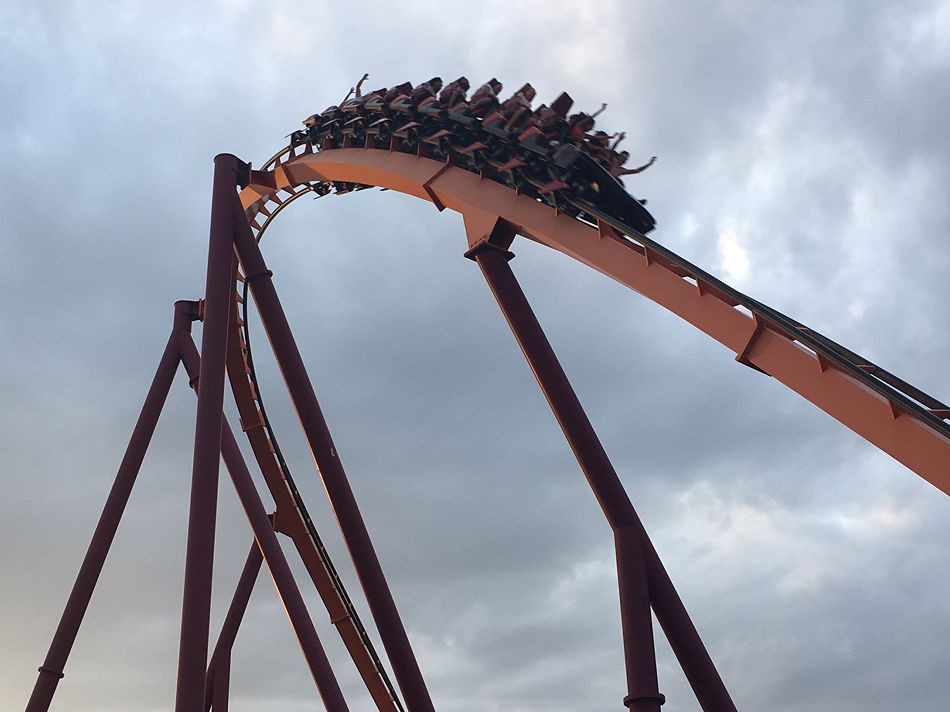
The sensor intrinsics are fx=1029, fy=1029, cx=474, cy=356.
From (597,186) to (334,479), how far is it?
3479 millimetres

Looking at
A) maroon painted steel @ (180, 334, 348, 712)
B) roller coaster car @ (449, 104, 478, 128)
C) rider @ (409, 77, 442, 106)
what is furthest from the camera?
maroon painted steel @ (180, 334, 348, 712)

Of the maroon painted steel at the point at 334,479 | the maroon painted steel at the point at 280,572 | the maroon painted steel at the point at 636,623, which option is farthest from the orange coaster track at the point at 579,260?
the maroon painted steel at the point at 636,623

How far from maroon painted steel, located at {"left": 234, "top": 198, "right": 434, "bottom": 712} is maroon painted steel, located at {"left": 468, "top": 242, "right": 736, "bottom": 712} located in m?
2.15

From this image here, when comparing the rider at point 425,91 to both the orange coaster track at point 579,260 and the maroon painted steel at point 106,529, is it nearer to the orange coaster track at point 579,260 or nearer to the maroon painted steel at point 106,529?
the orange coaster track at point 579,260

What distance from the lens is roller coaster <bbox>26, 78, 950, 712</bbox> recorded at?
6004 millimetres

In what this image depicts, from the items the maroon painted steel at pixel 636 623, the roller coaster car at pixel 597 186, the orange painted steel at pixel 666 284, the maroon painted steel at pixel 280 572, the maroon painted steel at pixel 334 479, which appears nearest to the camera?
the orange painted steel at pixel 666 284

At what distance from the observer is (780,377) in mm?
5863

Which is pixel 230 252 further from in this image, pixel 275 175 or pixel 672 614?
pixel 672 614

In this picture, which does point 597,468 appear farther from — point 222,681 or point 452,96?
point 222,681

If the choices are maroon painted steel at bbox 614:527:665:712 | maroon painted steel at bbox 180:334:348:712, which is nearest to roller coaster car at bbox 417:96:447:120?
maroon painted steel at bbox 180:334:348:712

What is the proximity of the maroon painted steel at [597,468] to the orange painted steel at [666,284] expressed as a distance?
47 centimetres

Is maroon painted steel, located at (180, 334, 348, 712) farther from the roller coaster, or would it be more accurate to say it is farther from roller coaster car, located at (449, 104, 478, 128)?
roller coaster car, located at (449, 104, 478, 128)

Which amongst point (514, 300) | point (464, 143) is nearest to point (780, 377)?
point (514, 300)

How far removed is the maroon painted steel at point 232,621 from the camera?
41.8 feet
